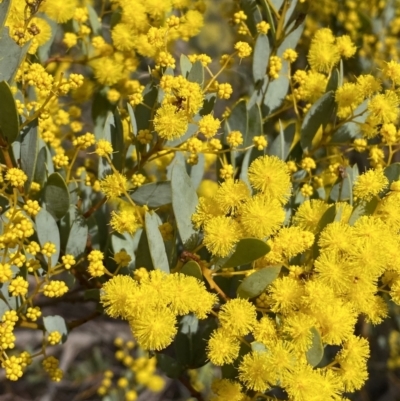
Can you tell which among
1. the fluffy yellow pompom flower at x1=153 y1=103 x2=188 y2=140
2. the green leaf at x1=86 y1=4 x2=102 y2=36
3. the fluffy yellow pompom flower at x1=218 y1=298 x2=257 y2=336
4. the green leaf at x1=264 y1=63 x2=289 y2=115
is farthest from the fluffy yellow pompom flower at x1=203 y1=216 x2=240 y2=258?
the green leaf at x1=86 y1=4 x2=102 y2=36

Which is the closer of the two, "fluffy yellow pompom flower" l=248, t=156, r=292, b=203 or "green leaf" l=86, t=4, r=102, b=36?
"fluffy yellow pompom flower" l=248, t=156, r=292, b=203

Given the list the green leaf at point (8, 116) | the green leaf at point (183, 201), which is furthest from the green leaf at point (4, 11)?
the green leaf at point (183, 201)

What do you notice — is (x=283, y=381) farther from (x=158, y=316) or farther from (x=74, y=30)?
(x=74, y=30)

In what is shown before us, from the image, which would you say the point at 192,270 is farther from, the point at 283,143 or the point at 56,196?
the point at 283,143

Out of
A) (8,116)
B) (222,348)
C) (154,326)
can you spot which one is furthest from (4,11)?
(222,348)

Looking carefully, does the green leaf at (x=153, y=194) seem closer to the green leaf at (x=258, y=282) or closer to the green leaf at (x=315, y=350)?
the green leaf at (x=258, y=282)

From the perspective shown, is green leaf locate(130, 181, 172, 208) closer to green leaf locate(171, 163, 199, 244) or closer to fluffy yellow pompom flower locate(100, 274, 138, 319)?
green leaf locate(171, 163, 199, 244)

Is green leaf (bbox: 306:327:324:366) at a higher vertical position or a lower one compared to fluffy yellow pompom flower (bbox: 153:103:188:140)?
lower

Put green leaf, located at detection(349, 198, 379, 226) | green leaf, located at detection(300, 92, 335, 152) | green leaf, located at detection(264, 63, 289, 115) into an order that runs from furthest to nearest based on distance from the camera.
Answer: green leaf, located at detection(264, 63, 289, 115) → green leaf, located at detection(300, 92, 335, 152) → green leaf, located at detection(349, 198, 379, 226)
